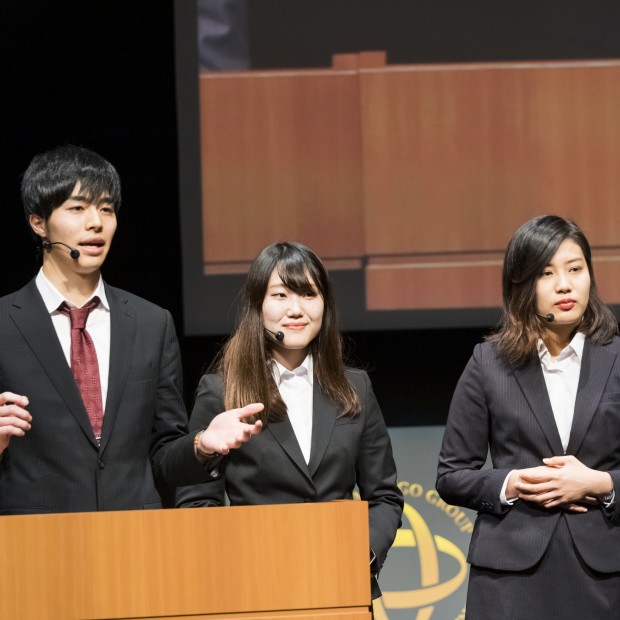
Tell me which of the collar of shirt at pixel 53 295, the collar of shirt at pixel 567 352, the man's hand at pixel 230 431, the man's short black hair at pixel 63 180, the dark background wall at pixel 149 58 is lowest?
the man's hand at pixel 230 431

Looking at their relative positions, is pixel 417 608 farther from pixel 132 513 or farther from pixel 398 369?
pixel 132 513

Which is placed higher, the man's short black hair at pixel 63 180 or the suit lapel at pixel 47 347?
the man's short black hair at pixel 63 180

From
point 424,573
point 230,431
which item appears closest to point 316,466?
point 230,431

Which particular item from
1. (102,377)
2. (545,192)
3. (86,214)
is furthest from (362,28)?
(102,377)

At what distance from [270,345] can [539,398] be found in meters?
0.69

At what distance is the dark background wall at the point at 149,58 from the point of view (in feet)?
13.4

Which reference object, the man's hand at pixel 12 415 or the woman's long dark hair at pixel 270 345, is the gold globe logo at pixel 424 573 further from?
the man's hand at pixel 12 415

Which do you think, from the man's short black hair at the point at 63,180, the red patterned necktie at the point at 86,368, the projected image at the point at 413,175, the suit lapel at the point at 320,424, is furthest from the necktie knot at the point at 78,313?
the projected image at the point at 413,175

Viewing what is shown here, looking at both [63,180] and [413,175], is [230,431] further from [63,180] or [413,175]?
[413,175]

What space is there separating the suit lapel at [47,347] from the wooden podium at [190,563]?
594 mm

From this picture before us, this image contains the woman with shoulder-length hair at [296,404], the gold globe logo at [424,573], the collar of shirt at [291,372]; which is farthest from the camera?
the gold globe logo at [424,573]

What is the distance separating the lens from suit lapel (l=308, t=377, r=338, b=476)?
2479 millimetres

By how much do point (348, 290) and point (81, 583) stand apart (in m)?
2.36

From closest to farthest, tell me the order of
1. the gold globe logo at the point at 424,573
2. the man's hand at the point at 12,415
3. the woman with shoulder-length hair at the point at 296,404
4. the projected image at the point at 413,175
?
1. the man's hand at the point at 12,415
2. the woman with shoulder-length hair at the point at 296,404
3. the gold globe logo at the point at 424,573
4. the projected image at the point at 413,175
